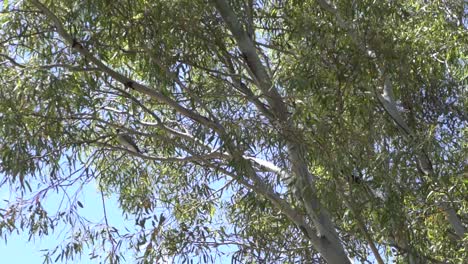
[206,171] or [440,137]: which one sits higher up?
[206,171]

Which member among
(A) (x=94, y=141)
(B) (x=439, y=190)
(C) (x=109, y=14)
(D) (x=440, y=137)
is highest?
(C) (x=109, y=14)

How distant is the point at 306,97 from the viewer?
5.75m

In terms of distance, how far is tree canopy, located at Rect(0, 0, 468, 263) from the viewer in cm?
570

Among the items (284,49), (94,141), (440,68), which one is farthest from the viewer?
(440,68)

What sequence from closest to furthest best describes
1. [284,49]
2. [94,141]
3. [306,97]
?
1. [306,97]
2. [94,141]
3. [284,49]

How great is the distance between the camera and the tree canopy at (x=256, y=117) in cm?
570

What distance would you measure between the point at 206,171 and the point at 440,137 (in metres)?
1.91

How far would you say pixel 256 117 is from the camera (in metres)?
5.86

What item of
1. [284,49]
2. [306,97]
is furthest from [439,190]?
[284,49]

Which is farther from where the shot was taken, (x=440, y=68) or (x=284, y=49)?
(x=440, y=68)

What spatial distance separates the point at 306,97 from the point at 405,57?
3.65 feet

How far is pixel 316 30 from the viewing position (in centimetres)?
611

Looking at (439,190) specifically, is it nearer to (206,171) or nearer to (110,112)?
(206,171)

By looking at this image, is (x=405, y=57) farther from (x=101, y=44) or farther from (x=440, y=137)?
(x=101, y=44)
